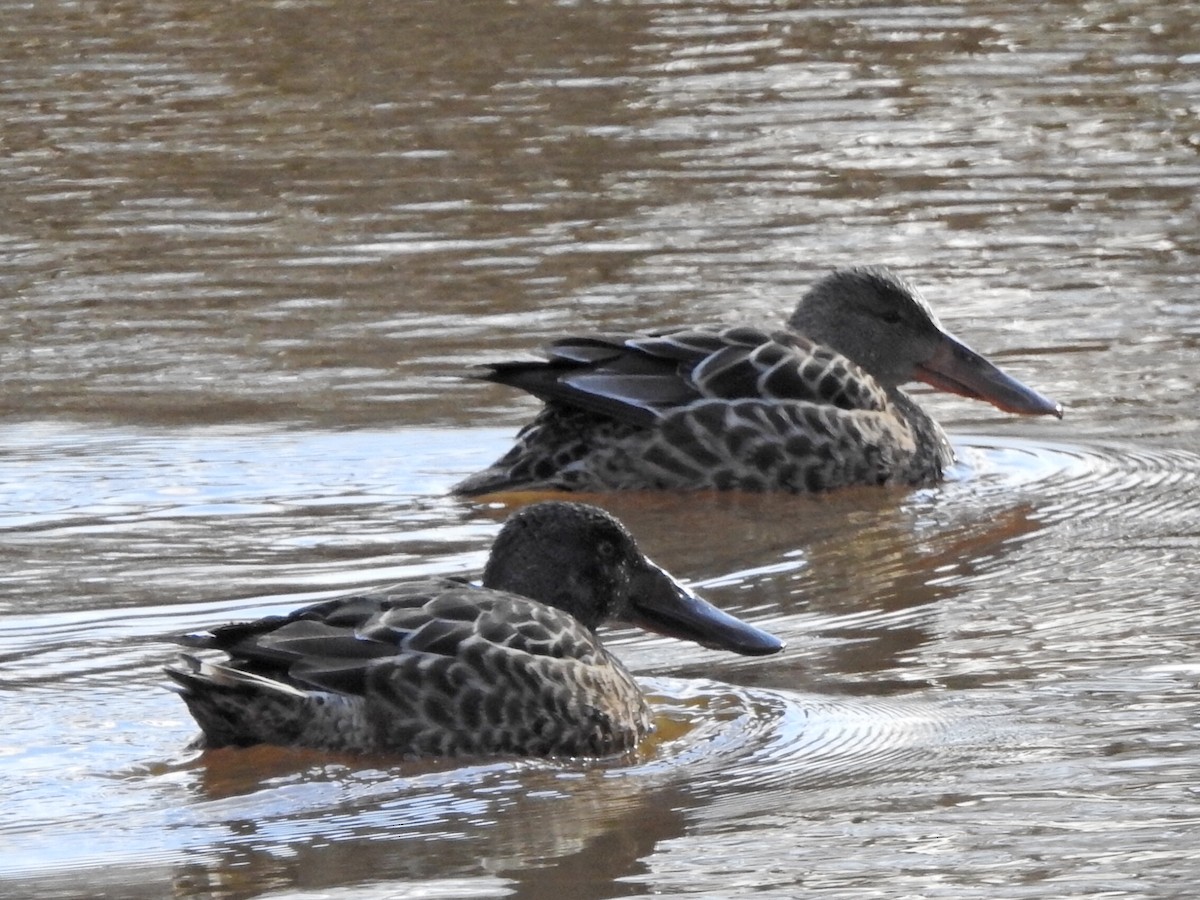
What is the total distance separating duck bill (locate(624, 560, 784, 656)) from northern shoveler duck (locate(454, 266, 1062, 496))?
2.21m

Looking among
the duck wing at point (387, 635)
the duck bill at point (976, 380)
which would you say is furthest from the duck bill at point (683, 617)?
the duck bill at point (976, 380)

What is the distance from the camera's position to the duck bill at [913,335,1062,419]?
10297 mm

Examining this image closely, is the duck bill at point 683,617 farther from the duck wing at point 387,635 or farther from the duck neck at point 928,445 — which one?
the duck neck at point 928,445

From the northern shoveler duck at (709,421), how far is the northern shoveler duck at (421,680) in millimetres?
2738

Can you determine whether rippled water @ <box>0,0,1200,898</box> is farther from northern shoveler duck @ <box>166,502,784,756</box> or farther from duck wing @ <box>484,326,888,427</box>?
duck wing @ <box>484,326,888,427</box>

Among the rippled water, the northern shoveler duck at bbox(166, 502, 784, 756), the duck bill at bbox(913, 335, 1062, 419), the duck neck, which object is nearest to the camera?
the rippled water

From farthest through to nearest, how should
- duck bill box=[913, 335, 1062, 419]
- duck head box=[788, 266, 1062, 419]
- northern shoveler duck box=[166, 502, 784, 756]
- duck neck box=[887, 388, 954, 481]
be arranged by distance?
1. duck head box=[788, 266, 1062, 419]
2. duck bill box=[913, 335, 1062, 419]
3. duck neck box=[887, 388, 954, 481]
4. northern shoveler duck box=[166, 502, 784, 756]

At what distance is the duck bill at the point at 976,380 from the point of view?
1030 cm

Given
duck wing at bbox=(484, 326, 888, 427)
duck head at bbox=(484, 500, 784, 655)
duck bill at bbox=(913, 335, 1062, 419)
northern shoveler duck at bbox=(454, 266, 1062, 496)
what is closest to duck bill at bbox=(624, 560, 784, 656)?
duck head at bbox=(484, 500, 784, 655)

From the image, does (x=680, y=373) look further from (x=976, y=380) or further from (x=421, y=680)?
(x=421, y=680)

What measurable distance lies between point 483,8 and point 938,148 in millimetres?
4519

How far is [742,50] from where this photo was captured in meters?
17.1

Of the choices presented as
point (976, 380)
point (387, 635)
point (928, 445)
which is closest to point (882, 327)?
point (976, 380)

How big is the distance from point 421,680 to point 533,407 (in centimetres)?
435
